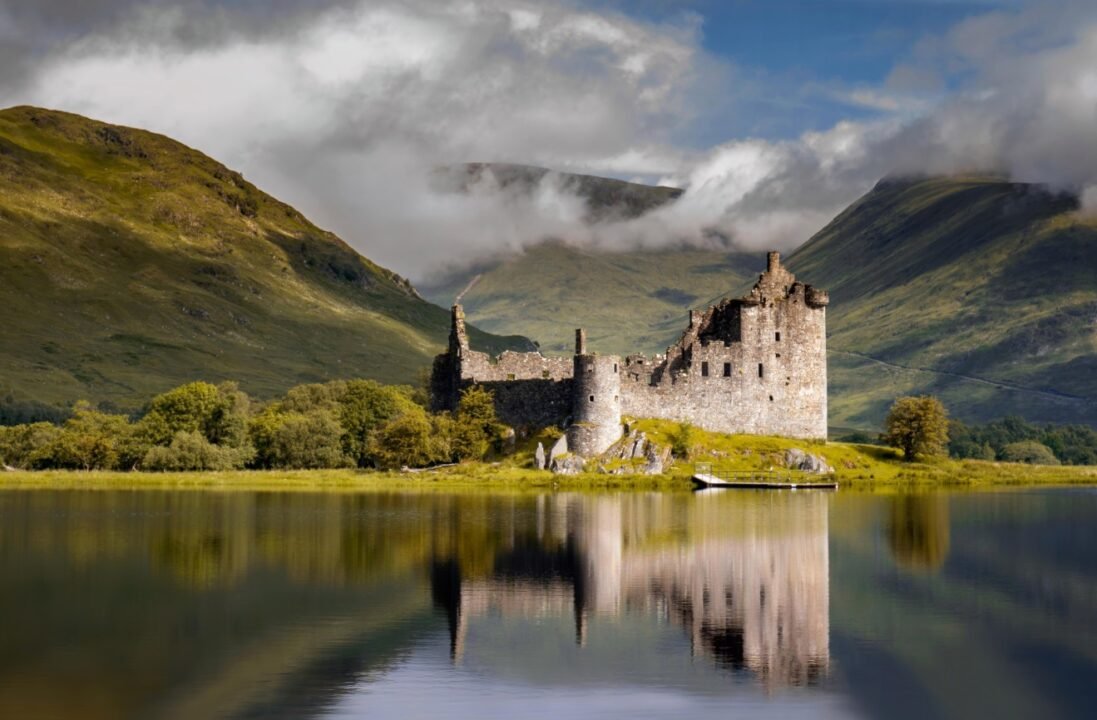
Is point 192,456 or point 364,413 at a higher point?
point 364,413

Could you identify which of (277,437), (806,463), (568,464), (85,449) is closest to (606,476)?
(568,464)

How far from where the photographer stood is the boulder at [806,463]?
282 feet

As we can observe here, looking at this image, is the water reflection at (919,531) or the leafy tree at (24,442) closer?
the water reflection at (919,531)

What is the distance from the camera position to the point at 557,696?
27.0 metres

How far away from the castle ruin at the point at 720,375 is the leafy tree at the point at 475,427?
103cm

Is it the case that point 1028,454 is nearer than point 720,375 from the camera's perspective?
No

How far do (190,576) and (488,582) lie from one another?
8292 mm

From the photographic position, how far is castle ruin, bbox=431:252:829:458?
88062 millimetres

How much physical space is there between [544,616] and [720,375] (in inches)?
2167

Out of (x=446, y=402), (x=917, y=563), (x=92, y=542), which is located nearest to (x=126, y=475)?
(x=446, y=402)

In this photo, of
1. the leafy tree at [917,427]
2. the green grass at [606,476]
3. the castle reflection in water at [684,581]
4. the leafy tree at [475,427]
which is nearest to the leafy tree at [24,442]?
the green grass at [606,476]

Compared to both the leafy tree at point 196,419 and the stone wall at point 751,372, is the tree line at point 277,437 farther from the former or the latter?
the stone wall at point 751,372

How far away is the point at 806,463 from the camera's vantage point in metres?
86.2

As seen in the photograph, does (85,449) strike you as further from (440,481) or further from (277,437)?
(440,481)
